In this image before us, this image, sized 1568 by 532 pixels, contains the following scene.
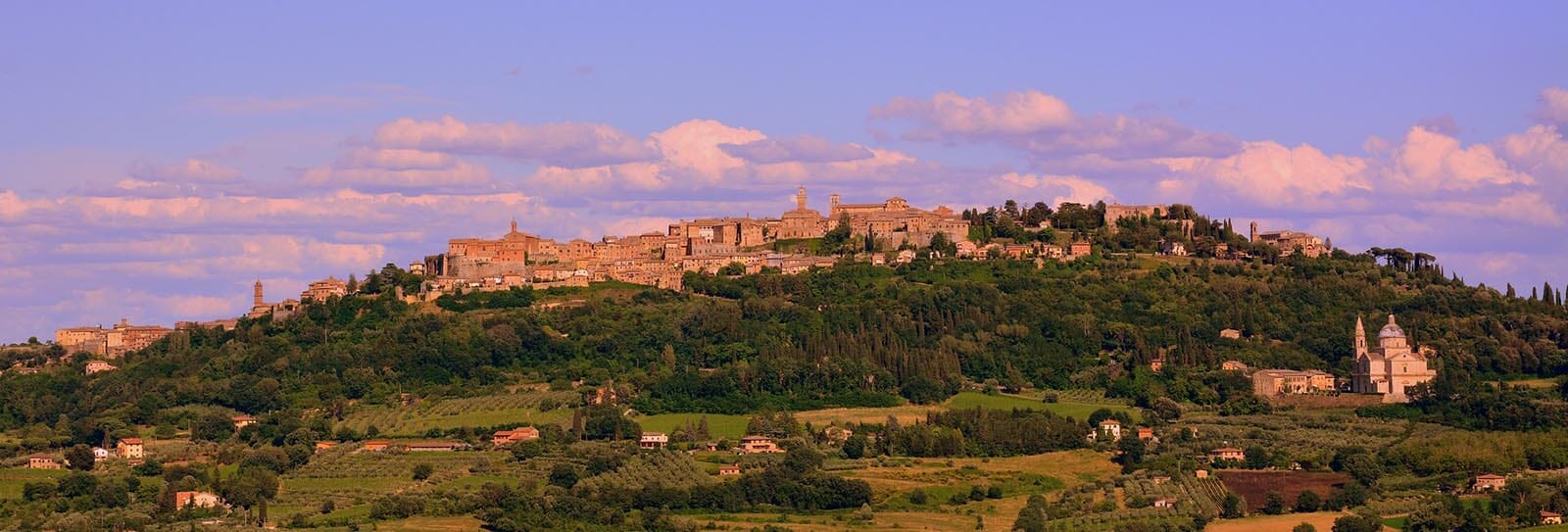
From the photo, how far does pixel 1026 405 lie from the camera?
3334 inches

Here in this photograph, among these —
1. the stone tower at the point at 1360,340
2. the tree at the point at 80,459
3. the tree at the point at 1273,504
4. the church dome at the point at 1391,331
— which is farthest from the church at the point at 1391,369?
the tree at the point at 80,459

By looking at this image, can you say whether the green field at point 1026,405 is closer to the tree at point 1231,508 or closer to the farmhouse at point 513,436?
the farmhouse at point 513,436

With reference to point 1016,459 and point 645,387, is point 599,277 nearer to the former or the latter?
point 645,387

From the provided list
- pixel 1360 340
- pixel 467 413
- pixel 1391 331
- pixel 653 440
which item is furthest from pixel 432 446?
pixel 1391 331

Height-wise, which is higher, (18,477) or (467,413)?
(467,413)

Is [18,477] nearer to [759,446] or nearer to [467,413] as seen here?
[467,413]

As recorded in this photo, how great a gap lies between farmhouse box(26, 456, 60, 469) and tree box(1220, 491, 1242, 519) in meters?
37.5

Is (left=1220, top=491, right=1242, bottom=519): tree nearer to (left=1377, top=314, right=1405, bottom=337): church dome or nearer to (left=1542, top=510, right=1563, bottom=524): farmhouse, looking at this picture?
(left=1542, top=510, right=1563, bottom=524): farmhouse

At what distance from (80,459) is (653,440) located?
18201 millimetres

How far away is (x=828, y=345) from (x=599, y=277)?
19061 millimetres

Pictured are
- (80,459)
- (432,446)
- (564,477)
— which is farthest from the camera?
(432,446)

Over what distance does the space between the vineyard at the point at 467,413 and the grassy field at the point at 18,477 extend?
11.0 metres

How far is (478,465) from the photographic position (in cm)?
7412

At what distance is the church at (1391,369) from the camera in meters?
84.4
